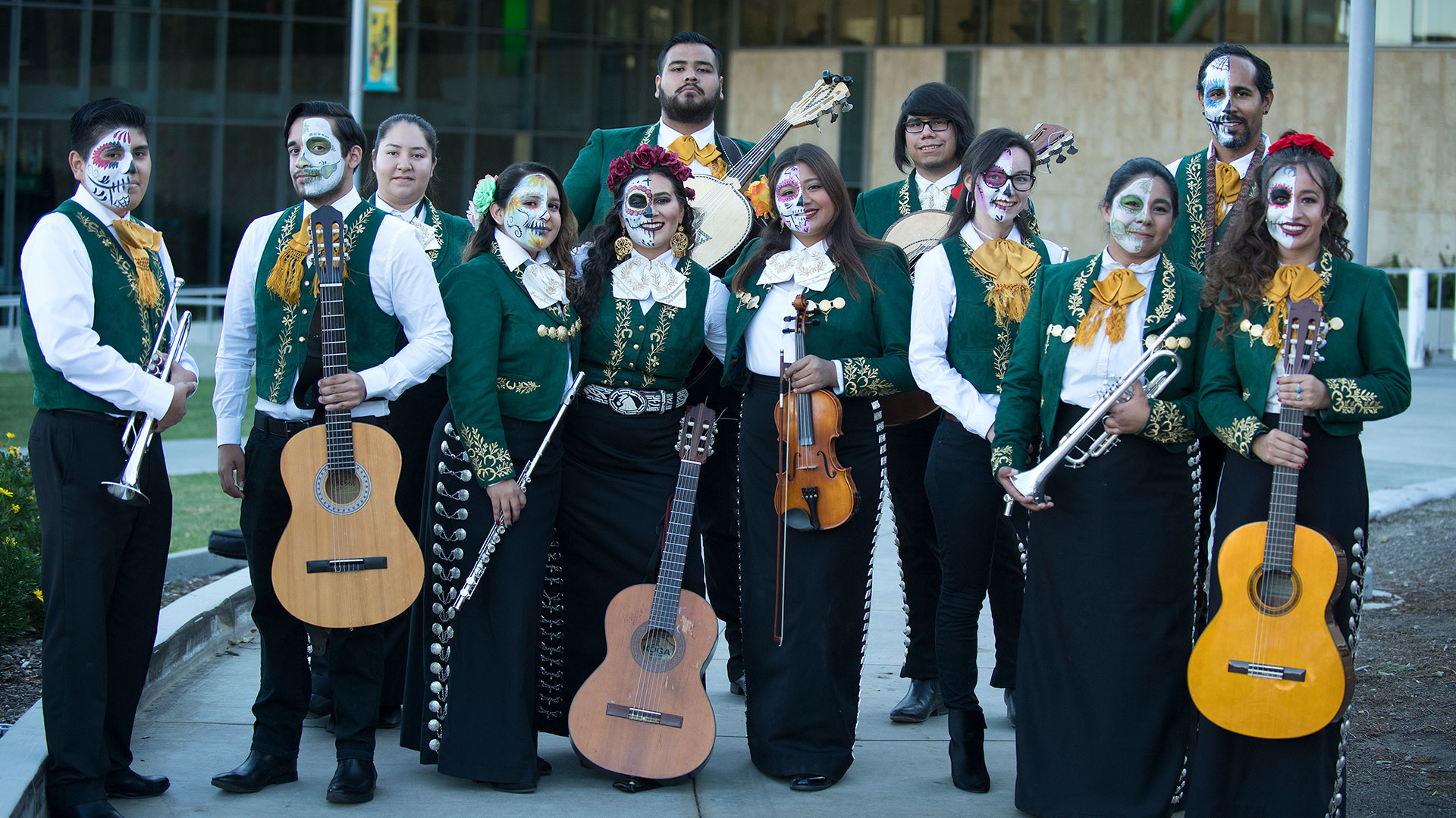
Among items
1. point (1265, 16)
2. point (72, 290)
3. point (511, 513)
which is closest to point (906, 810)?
point (511, 513)

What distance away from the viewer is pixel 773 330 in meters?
4.91

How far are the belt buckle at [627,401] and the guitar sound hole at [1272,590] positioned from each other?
6.77 ft

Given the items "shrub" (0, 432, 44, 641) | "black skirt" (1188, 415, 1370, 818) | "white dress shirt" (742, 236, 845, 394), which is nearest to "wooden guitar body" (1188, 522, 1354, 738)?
"black skirt" (1188, 415, 1370, 818)

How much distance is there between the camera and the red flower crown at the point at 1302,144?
416cm

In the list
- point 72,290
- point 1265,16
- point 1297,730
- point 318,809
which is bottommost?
point 318,809

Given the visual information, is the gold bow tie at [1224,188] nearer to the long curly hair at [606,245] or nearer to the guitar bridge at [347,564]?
the long curly hair at [606,245]

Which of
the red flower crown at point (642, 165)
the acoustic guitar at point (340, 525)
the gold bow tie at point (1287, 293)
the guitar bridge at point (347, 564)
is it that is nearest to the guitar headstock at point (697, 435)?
the red flower crown at point (642, 165)

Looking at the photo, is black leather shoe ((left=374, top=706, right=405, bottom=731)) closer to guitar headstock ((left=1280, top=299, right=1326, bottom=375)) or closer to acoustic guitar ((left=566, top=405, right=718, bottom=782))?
acoustic guitar ((left=566, top=405, right=718, bottom=782))

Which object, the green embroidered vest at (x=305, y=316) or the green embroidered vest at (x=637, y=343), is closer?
the green embroidered vest at (x=305, y=316)

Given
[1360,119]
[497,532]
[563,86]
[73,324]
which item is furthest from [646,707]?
[563,86]

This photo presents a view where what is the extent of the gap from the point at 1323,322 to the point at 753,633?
2115mm

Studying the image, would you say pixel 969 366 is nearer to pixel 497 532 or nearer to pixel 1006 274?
pixel 1006 274

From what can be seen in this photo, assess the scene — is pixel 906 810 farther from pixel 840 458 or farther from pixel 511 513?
pixel 511 513

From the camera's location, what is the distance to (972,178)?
4953 mm
